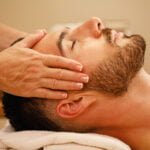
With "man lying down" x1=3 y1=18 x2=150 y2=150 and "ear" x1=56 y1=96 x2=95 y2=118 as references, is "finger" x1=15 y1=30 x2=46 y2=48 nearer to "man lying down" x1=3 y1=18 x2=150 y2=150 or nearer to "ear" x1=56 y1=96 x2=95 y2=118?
"man lying down" x1=3 y1=18 x2=150 y2=150

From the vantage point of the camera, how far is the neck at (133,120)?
1.19 meters

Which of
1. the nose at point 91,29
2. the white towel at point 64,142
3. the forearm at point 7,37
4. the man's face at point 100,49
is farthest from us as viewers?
the forearm at point 7,37

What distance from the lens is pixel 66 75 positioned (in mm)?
1140

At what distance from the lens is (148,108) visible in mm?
1209

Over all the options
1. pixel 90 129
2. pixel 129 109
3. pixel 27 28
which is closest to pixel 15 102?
pixel 90 129

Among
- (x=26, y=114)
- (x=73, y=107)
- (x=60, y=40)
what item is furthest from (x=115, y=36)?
(x=26, y=114)

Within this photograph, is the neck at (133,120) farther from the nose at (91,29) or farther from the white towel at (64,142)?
the nose at (91,29)

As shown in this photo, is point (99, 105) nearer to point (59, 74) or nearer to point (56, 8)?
point (59, 74)

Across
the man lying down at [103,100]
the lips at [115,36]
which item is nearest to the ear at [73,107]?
the man lying down at [103,100]

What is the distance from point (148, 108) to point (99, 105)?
186mm

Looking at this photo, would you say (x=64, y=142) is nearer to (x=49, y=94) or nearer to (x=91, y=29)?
(x=49, y=94)

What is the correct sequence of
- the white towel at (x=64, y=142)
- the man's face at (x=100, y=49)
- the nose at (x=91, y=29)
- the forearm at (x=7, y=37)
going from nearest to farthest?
the white towel at (x=64, y=142), the man's face at (x=100, y=49), the nose at (x=91, y=29), the forearm at (x=7, y=37)

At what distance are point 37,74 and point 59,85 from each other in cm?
10

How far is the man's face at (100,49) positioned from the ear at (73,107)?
8 cm
